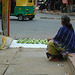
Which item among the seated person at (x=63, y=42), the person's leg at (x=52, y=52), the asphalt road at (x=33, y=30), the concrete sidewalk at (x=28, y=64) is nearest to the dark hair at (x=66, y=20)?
the seated person at (x=63, y=42)

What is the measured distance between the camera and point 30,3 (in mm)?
20828

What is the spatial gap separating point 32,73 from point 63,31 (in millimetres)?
1574

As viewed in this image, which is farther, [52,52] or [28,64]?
[52,52]

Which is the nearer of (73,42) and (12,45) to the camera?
(73,42)

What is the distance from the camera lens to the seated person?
5.76 metres

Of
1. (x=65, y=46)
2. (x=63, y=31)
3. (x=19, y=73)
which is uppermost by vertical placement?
(x=63, y=31)

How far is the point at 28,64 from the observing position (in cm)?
559

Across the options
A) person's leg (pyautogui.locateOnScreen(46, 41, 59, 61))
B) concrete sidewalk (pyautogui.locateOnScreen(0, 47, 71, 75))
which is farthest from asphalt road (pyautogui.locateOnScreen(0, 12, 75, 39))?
person's leg (pyautogui.locateOnScreen(46, 41, 59, 61))

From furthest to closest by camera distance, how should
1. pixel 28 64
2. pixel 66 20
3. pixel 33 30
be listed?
pixel 33 30 → pixel 66 20 → pixel 28 64

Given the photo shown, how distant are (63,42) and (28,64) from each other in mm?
1084

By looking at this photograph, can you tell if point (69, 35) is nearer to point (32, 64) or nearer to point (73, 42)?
point (73, 42)

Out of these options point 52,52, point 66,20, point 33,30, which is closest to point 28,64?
point 52,52

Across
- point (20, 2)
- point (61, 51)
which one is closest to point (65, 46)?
point (61, 51)

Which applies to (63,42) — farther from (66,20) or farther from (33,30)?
(33,30)
